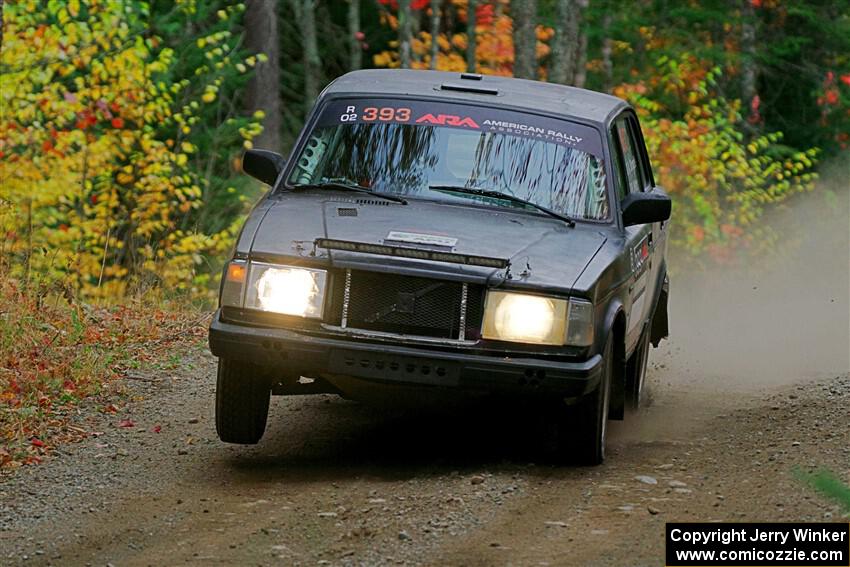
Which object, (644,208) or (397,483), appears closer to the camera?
(397,483)

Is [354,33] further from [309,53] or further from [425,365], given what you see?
[425,365]

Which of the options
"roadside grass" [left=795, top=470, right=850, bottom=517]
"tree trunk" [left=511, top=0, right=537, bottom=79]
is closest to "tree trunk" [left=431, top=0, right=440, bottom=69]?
"tree trunk" [left=511, top=0, right=537, bottom=79]

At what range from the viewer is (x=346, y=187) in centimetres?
747

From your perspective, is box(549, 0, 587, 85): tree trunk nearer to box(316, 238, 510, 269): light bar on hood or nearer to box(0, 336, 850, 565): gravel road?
box(0, 336, 850, 565): gravel road

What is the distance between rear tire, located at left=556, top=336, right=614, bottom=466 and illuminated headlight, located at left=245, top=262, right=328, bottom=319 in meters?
1.35

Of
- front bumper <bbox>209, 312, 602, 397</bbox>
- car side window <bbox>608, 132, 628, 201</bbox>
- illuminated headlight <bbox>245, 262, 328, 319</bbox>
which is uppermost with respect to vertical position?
car side window <bbox>608, 132, 628, 201</bbox>

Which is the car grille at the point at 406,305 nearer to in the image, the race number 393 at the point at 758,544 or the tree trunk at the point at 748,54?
the race number 393 at the point at 758,544

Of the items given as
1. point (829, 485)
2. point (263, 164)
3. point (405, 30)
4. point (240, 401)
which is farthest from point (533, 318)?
point (405, 30)

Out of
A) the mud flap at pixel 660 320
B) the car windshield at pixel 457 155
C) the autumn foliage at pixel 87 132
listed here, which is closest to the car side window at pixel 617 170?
the car windshield at pixel 457 155

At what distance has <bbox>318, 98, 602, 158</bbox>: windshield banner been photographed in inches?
306

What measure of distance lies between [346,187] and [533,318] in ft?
5.01

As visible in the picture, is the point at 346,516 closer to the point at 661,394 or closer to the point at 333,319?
the point at 333,319

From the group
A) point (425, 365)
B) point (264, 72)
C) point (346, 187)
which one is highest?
point (346, 187)

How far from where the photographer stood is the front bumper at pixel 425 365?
6.38 metres
